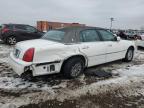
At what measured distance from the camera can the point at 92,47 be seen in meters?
5.19

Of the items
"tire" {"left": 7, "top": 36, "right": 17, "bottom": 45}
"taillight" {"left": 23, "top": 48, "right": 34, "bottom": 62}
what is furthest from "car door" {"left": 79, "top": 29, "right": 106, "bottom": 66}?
"tire" {"left": 7, "top": 36, "right": 17, "bottom": 45}

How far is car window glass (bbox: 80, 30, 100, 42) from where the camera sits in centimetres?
516

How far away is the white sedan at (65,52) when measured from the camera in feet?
13.6

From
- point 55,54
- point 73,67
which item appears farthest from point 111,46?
point 55,54

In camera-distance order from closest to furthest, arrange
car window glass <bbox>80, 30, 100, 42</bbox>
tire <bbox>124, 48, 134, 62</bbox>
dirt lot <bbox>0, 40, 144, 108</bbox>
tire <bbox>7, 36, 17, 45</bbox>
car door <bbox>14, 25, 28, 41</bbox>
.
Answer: dirt lot <bbox>0, 40, 144, 108</bbox> < car window glass <bbox>80, 30, 100, 42</bbox> < tire <bbox>124, 48, 134, 62</bbox> < tire <bbox>7, 36, 17, 45</bbox> < car door <bbox>14, 25, 28, 41</bbox>

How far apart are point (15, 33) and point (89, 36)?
811cm

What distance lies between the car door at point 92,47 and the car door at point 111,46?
245 millimetres

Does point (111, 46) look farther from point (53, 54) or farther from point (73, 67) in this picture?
point (53, 54)

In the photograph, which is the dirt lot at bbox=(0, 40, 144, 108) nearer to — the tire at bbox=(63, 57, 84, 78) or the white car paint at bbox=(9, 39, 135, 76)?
the tire at bbox=(63, 57, 84, 78)

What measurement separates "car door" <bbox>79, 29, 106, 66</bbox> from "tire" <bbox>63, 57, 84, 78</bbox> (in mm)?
315

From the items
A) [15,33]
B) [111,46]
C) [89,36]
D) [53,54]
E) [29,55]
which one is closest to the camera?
[29,55]

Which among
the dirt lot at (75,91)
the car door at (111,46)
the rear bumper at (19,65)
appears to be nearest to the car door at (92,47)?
the car door at (111,46)

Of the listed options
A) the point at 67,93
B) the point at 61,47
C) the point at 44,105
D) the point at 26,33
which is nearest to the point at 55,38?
the point at 61,47

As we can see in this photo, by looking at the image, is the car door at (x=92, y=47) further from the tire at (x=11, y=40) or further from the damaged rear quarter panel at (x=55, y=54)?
the tire at (x=11, y=40)
